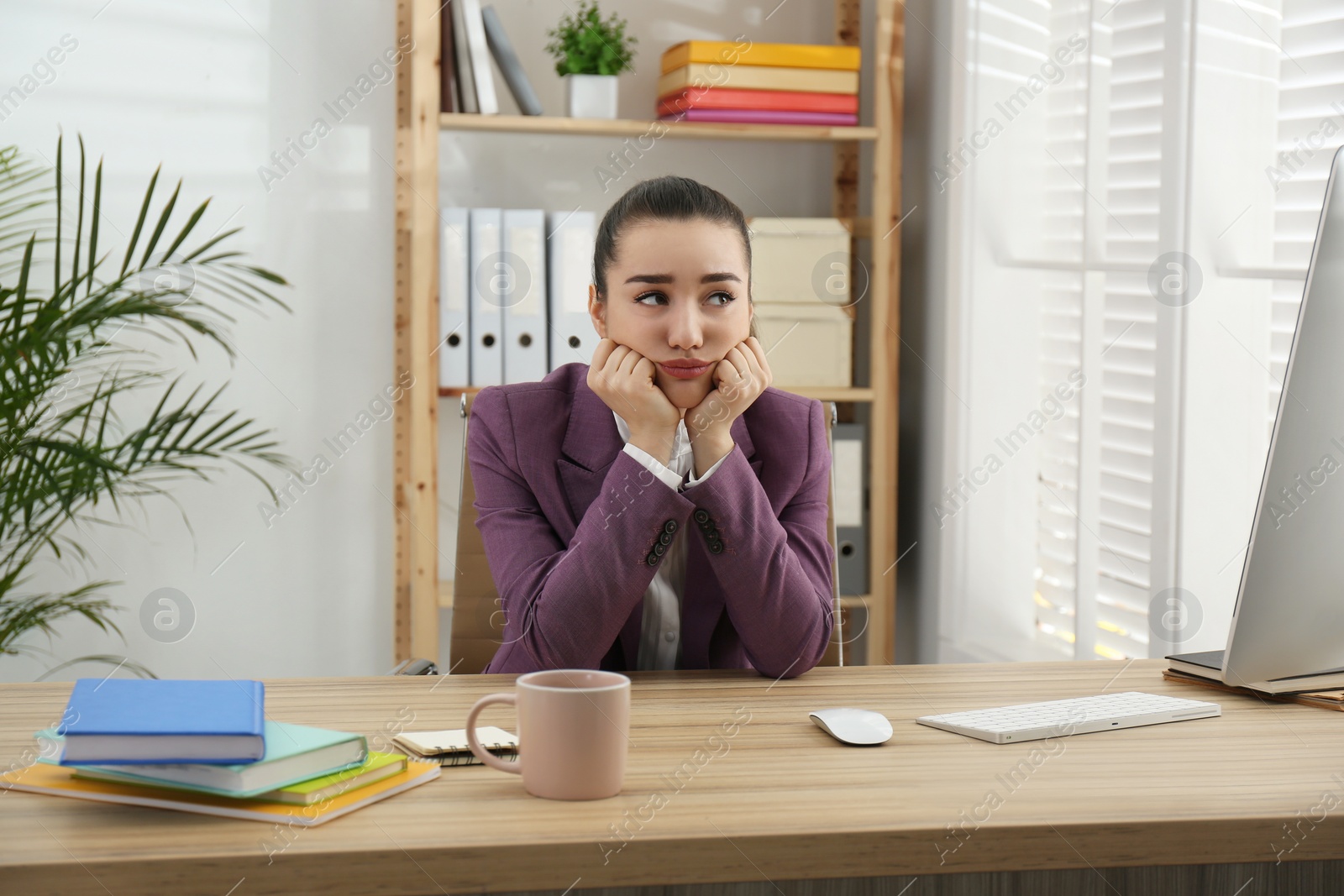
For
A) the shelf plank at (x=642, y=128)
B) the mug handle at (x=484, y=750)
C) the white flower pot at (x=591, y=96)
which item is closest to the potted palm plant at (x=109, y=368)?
the shelf plank at (x=642, y=128)

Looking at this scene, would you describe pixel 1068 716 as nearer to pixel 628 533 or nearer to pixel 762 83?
pixel 628 533

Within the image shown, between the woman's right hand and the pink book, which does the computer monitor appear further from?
the pink book

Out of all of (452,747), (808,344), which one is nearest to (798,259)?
(808,344)

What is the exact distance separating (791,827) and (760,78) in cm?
217

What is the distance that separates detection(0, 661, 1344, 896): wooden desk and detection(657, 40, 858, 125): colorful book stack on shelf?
1897 mm

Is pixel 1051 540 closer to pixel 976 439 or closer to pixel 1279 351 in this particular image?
pixel 976 439

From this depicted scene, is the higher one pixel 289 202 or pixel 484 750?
pixel 289 202

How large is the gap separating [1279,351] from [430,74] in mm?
1760

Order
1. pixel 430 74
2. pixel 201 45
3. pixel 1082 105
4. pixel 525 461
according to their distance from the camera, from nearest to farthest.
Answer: pixel 525 461
pixel 1082 105
pixel 430 74
pixel 201 45

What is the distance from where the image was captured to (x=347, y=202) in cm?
283

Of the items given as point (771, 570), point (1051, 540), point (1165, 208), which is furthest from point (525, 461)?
point (1051, 540)

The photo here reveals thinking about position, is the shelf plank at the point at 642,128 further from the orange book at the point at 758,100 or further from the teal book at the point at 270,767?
the teal book at the point at 270,767

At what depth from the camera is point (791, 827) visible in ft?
2.58

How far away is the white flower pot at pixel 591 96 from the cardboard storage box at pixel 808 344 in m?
0.59
